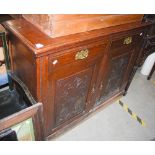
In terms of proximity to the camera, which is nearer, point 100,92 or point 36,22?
point 36,22

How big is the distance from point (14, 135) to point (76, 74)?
→ 1.96 ft

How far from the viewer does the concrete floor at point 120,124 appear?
178 cm

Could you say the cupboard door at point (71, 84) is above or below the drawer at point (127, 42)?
below

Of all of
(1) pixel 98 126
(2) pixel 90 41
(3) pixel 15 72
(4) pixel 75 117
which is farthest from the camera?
(1) pixel 98 126

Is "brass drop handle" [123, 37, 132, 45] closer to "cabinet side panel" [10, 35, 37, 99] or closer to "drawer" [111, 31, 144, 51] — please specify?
"drawer" [111, 31, 144, 51]

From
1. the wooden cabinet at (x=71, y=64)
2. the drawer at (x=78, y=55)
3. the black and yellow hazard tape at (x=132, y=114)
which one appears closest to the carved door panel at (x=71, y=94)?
the wooden cabinet at (x=71, y=64)

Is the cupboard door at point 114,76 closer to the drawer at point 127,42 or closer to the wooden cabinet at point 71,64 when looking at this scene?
the wooden cabinet at point 71,64

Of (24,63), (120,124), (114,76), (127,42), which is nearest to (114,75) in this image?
(114,76)

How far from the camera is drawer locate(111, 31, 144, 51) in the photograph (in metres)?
1.44

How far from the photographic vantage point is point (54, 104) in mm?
1351

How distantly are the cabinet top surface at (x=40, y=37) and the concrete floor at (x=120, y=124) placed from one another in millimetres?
1045

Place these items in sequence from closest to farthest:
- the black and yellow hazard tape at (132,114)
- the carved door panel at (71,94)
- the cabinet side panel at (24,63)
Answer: the cabinet side panel at (24,63)
the carved door panel at (71,94)
the black and yellow hazard tape at (132,114)
